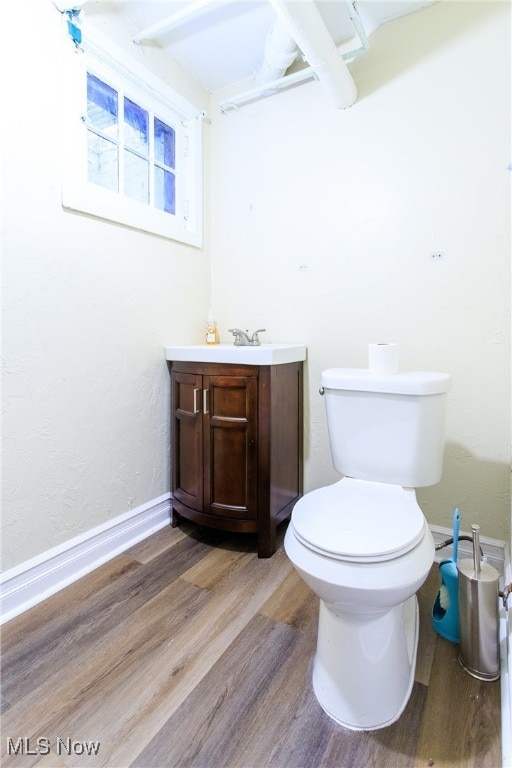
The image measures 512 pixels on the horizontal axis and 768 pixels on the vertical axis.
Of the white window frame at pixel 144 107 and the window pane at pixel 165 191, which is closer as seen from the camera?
the white window frame at pixel 144 107

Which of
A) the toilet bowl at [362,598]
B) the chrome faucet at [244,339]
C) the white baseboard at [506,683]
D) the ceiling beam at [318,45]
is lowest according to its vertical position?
the white baseboard at [506,683]

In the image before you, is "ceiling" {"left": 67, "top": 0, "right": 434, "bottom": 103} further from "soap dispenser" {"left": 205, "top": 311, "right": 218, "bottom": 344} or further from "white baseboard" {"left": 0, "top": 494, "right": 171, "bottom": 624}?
"white baseboard" {"left": 0, "top": 494, "right": 171, "bottom": 624}

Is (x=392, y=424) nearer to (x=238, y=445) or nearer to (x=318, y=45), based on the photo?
(x=238, y=445)

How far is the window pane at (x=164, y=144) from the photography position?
1847 millimetres

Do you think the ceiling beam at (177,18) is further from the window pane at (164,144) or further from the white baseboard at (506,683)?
the white baseboard at (506,683)

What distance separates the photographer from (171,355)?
1.75 meters

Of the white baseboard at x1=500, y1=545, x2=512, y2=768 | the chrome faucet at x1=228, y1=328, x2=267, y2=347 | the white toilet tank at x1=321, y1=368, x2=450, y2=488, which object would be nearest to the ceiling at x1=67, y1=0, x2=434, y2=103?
the chrome faucet at x1=228, y1=328, x2=267, y2=347

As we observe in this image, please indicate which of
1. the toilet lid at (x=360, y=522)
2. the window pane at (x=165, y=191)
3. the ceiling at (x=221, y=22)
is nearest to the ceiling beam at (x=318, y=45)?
the ceiling at (x=221, y=22)

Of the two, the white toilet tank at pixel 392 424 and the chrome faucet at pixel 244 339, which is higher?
the chrome faucet at pixel 244 339

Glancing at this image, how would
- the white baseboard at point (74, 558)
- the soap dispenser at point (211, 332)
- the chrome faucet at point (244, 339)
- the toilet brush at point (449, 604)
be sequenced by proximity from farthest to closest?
the soap dispenser at point (211, 332), the chrome faucet at point (244, 339), the white baseboard at point (74, 558), the toilet brush at point (449, 604)

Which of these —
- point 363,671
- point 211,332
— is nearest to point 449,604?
point 363,671

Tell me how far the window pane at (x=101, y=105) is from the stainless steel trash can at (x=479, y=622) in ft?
6.85

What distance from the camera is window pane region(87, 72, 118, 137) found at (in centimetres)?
150

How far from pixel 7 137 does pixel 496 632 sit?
6.93 ft
